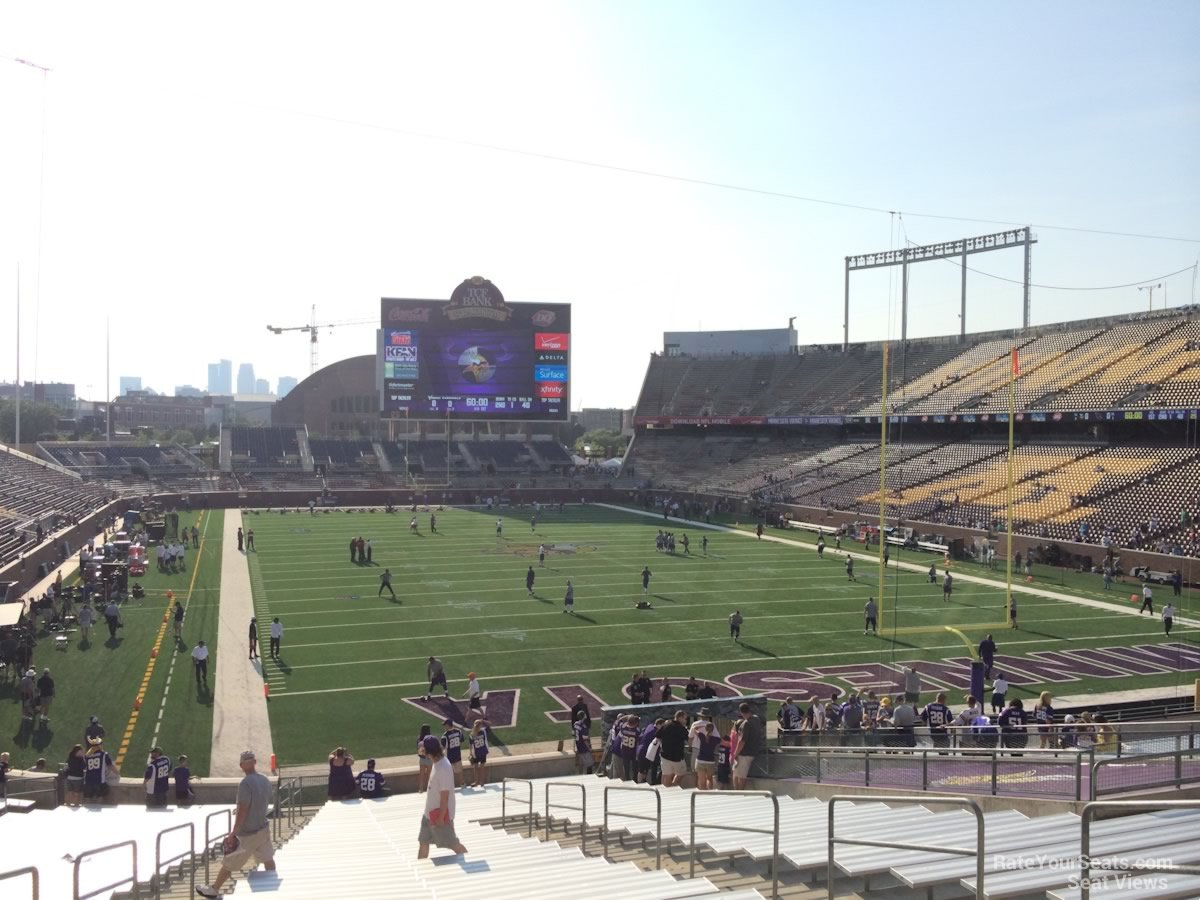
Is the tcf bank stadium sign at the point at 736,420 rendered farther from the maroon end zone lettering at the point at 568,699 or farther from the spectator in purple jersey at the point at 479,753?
→ the spectator in purple jersey at the point at 479,753

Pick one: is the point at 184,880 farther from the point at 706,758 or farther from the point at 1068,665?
the point at 1068,665

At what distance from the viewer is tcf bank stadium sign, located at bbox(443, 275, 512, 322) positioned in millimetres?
63688

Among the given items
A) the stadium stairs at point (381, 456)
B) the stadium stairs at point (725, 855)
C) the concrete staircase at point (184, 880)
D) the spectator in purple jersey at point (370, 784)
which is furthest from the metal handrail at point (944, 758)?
the stadium stairs at point (381, 456)

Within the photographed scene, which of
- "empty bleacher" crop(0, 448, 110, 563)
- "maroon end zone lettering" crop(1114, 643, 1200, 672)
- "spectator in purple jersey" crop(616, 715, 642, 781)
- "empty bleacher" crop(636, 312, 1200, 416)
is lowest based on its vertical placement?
"maroon end zone lettering" crop(1114, 643, 1200, 672)

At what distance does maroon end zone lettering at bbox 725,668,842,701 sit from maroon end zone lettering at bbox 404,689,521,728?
4.52 meters

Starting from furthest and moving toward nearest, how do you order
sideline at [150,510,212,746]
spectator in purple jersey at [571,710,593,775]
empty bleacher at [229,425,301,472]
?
empty bleacher at [229,425,301,472]
sideline at [150,510,212,746]
spectator in purple jersey at [571,710,593,775]

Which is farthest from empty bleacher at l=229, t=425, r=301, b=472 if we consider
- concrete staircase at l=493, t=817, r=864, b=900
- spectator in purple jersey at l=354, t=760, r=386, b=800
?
concrete staircase at l=493, t=817, r=864, b=900

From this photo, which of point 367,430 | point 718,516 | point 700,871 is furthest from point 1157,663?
point 367,430

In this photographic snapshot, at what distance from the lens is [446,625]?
2519 centimetres

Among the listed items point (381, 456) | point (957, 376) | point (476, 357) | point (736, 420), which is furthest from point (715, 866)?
point (381, 456)

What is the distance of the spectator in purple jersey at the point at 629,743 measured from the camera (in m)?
12.7

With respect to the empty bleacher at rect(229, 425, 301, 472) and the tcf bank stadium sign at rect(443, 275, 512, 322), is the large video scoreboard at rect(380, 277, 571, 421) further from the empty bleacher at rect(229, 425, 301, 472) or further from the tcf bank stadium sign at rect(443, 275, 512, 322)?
the empty bleacher at rect(229, 425, 301, 472)

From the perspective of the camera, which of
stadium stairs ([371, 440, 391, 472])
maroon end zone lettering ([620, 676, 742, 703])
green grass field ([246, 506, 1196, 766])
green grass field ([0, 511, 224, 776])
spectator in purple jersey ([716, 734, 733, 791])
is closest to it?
spectator in purple jersey ([716, 734, 733, 791])

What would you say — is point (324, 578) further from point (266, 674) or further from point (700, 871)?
point (700, 871)
